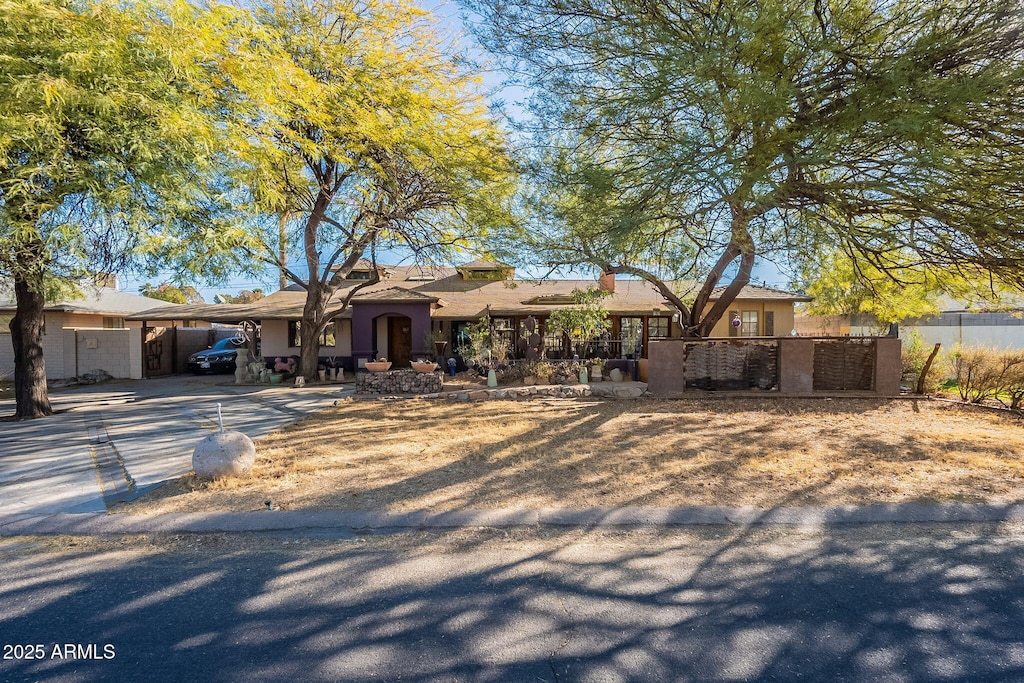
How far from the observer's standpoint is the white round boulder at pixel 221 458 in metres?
5.80

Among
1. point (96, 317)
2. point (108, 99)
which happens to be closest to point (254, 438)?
point (108, 99)

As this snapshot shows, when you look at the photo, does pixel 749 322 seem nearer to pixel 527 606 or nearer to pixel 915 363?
pixel 915 363

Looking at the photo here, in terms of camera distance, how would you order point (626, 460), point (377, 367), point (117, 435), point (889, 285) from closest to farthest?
1. point (626, 460)
2. point (117, 435)
3. point (377, 367)
4. point (889, 285)

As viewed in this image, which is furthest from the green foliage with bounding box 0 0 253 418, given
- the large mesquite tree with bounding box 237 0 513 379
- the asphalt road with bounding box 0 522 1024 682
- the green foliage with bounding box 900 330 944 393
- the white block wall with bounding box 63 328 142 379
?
the green foliage with bounding box 900 330 944 393

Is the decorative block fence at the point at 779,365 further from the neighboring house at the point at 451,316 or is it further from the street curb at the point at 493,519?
the street curb at the point at 493,519

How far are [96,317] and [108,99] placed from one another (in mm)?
18212

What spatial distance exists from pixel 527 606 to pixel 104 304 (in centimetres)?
2441

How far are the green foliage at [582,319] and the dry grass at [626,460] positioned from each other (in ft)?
13.7

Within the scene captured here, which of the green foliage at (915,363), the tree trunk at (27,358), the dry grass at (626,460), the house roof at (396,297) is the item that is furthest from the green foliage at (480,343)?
the green foliage at (915,363)

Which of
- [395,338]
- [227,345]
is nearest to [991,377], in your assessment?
[395,338]

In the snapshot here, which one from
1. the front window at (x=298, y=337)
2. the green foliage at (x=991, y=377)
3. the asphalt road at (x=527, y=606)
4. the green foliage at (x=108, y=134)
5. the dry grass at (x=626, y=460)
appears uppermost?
the green foliage at (x=108, y=134)

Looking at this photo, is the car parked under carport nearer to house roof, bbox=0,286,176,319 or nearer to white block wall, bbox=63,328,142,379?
white block wall, bbox=63,328,142,379

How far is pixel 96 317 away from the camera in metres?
20.8

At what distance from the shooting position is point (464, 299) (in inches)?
774
